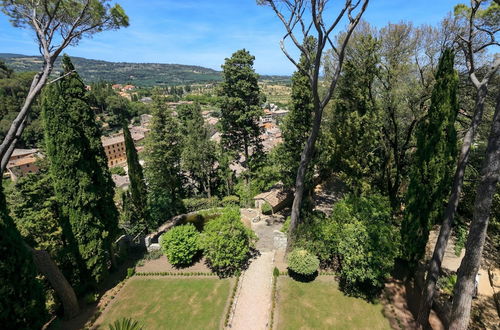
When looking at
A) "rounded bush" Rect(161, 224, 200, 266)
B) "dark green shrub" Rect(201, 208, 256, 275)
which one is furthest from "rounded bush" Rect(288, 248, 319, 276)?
"rounded bush" Rect(161, 224, 200, 266)

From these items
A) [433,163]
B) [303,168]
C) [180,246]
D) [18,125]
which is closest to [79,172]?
[18,125]

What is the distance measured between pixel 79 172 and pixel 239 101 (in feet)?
43.9

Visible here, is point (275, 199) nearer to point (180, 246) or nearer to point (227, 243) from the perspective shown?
point (227, 243)

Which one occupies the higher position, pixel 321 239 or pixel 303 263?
pixel 321 239

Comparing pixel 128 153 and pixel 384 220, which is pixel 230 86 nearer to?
pixel 128 153

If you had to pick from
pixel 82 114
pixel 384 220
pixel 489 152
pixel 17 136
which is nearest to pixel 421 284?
pixel 384 220

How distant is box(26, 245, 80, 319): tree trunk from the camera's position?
436 inches

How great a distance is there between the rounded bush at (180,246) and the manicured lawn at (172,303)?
45.0 inches

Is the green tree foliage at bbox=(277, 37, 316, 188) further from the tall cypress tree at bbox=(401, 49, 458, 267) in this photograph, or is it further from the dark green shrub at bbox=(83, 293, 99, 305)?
the dark green shrub at bbox=(83, 293, 99, 305)

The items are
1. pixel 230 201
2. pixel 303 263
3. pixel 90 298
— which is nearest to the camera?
pixel 90 298

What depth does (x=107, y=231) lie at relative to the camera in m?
14.0

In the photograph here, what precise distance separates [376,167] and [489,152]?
13088 millimetres

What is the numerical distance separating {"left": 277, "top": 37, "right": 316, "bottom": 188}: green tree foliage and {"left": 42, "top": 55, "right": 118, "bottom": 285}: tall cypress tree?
11935 mm

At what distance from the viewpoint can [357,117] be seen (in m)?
15.7
